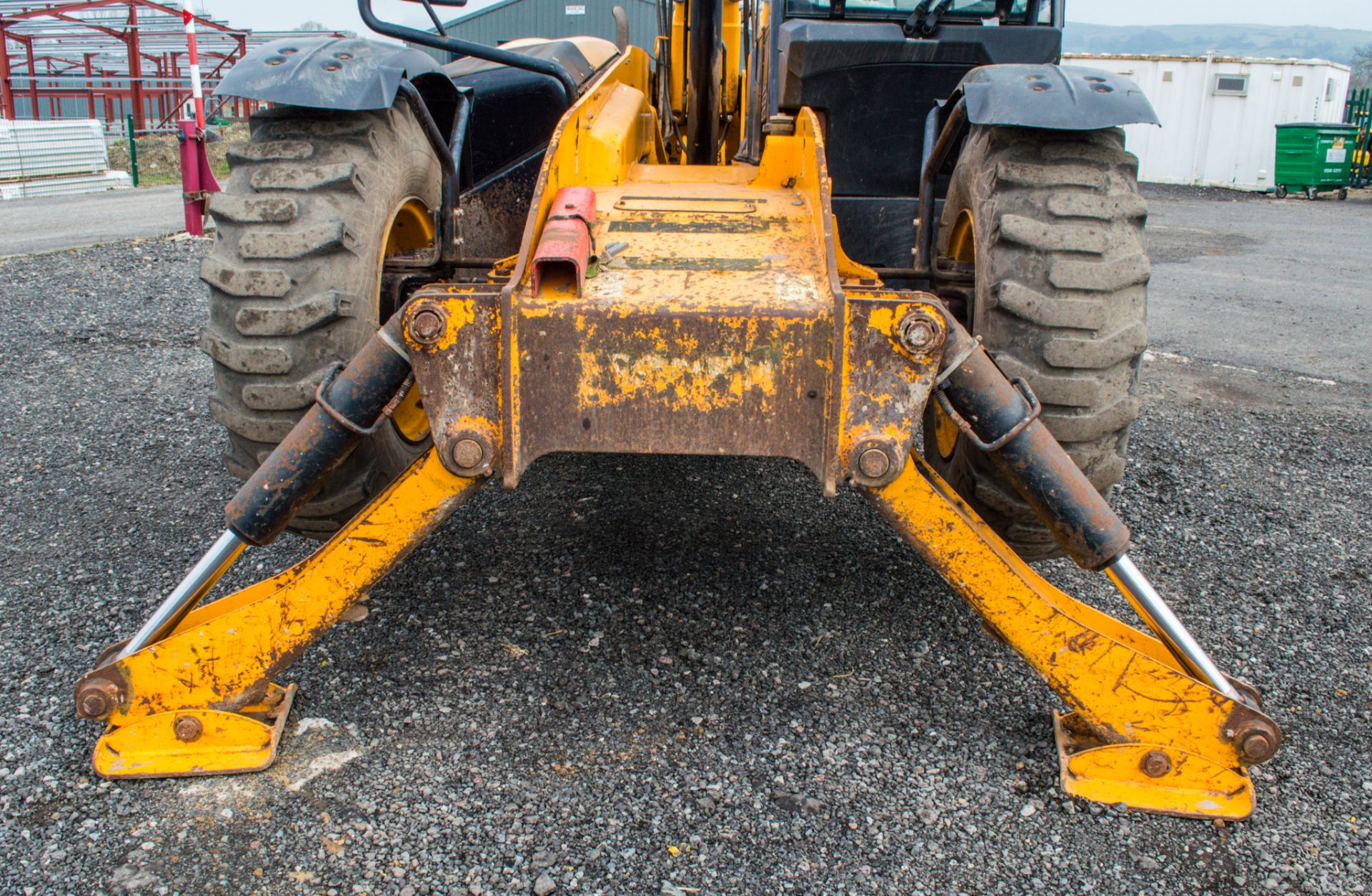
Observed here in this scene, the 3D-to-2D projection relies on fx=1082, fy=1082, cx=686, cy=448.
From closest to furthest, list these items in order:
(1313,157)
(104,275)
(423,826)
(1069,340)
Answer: (423,826) → (1069,340) → (104,275) → (1313,157)

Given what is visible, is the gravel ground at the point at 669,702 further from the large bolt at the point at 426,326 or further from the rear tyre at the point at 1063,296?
the large bolt at the point at 426,326

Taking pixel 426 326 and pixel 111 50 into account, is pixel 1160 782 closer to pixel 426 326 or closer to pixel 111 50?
pixel 426 326

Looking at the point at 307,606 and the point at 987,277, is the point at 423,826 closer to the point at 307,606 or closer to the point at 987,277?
the point at 307,606

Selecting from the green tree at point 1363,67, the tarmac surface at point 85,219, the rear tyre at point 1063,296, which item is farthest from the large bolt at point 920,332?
the green tree at point 1363,67

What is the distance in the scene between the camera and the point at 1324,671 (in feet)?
10.2

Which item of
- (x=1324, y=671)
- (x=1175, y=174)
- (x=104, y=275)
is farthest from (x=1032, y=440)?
(x=1175, y=174)

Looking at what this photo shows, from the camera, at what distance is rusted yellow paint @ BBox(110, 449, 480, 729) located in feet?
8.00

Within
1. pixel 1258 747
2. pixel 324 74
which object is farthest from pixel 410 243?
pixel 1258 747

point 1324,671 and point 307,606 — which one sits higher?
point 307,606

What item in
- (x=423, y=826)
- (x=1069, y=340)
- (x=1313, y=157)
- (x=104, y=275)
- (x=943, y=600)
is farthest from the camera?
(x=1313, y=157)

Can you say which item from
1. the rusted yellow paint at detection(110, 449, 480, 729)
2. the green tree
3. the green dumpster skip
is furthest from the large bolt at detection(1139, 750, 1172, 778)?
the green tree

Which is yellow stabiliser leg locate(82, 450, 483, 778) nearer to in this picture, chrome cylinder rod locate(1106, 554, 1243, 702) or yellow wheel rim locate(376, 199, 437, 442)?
yellow wheel rim locate(376, 199, 437, 442)

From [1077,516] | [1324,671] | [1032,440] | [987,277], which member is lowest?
[1324,671]

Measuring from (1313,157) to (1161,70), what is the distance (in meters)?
4.47
